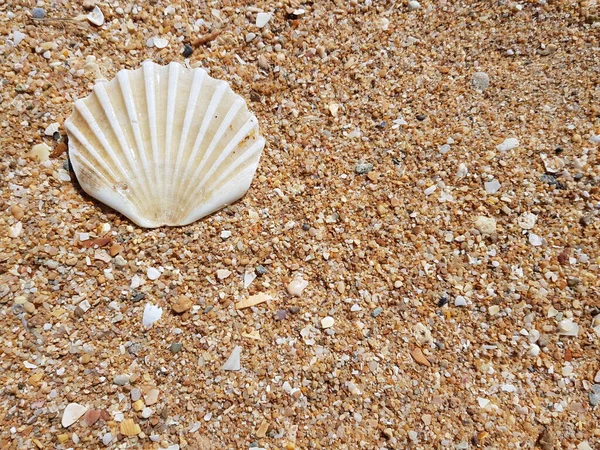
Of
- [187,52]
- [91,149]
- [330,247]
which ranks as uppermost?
[187,52]

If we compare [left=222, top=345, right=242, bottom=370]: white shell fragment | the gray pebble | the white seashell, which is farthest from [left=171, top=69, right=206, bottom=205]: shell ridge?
the gray pebble

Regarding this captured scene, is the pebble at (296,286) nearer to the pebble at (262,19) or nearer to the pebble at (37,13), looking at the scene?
the pebble at (262,19)

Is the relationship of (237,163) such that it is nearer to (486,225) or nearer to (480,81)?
(486,225)

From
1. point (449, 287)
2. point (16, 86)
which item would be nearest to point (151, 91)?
point (16, 86)

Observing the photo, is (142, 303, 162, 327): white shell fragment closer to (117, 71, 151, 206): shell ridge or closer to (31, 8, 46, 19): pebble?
(117, 71, 151, 206): shell ridge

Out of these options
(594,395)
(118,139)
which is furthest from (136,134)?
(594,395)

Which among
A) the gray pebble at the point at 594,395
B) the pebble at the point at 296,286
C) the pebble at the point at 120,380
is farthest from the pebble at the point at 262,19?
the gray pebble at the point at 594,395
